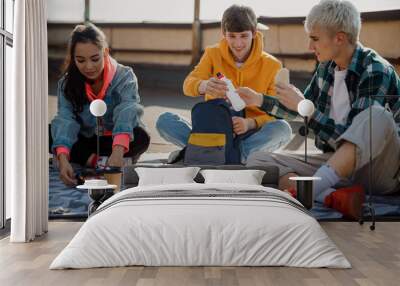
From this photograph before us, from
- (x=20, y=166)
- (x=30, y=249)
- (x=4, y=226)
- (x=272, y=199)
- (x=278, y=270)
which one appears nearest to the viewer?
(x=278, y=270)

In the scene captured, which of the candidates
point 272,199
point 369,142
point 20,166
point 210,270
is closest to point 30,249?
point 20,166

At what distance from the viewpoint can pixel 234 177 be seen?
6035 mm

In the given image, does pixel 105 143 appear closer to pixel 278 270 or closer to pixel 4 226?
pixel 4 226

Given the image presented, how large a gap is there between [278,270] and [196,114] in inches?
121

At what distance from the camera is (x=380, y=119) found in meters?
6.43

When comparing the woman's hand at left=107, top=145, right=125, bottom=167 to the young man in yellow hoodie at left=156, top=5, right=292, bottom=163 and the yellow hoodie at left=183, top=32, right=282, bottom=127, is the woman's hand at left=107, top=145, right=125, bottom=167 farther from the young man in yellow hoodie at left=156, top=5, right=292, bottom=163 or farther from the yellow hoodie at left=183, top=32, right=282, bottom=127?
the yellow hoodie at left=183, top=32, right=282, bottom=127

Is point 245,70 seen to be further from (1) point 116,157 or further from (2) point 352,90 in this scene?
(1) point 116,157

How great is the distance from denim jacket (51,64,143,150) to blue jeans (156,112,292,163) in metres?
0.33

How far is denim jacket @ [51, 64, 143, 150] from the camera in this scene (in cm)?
673

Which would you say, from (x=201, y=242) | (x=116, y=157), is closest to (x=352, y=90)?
(x=116, y=157)

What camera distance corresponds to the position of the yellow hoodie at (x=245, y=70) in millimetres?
6621

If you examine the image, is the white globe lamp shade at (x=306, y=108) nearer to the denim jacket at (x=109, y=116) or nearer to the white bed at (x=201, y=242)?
the denim jacket at (x=109, y=116)

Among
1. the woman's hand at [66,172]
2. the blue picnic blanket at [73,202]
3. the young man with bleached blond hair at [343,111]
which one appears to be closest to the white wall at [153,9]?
the young man with bleached blond hair at [343,111]

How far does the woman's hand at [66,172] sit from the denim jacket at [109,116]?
162mm
